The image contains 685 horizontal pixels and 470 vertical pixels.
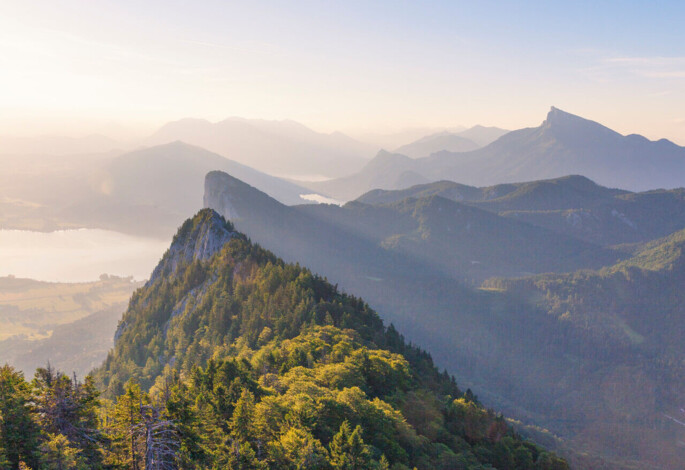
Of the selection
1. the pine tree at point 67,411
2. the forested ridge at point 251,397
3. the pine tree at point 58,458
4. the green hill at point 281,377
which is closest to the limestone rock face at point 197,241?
the green hill at point 281,377

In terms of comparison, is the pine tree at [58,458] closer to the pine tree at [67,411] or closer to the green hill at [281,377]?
the pine tree at [67,411]

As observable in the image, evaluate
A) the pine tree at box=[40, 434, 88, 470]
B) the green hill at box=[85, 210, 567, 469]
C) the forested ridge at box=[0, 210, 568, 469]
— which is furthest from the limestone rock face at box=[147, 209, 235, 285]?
the pine tree at box=[40, 434, 88, 470]

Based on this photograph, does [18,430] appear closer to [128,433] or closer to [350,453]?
[128,433]

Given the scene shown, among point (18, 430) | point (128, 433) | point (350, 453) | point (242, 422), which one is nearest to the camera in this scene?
point (18, 430)

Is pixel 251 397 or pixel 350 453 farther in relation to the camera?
pixel 251 397

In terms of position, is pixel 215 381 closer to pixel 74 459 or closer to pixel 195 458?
pixel 195 458

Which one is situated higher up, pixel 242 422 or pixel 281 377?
pixel 242 422

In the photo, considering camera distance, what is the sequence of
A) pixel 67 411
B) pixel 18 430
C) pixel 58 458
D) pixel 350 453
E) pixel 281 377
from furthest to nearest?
1. pixel 281 377
2. pixel 350 453
3. pixel 67 411
4. pixel 18 430
5. pixel 58 458

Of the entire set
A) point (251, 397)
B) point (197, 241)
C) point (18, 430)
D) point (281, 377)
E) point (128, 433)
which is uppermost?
point (18, 430)

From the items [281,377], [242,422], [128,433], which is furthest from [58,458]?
[281,377]
